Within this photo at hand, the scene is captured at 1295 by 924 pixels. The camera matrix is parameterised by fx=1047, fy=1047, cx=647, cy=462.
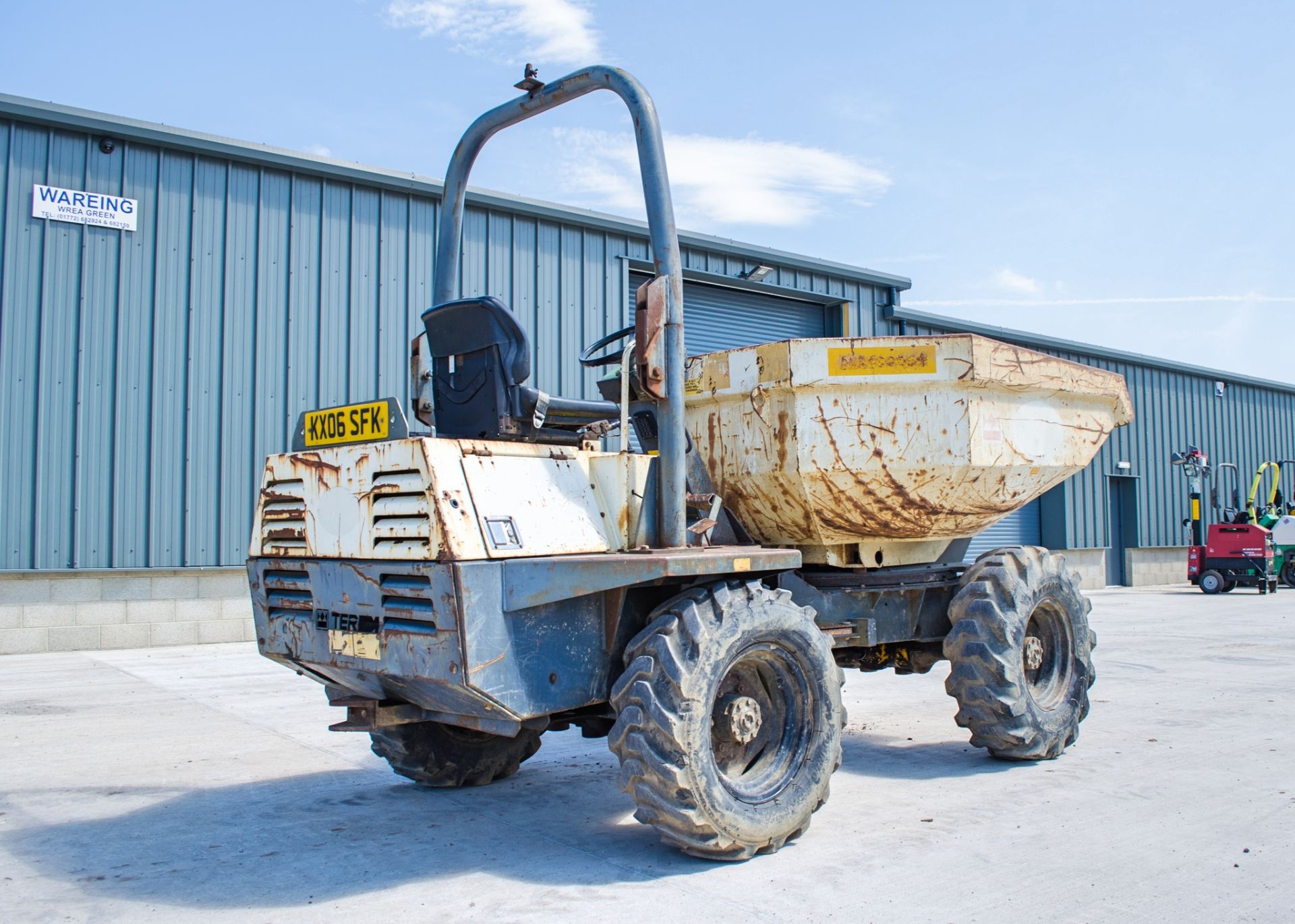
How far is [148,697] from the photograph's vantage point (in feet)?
28.5

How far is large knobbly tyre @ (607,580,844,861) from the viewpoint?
13.2ft

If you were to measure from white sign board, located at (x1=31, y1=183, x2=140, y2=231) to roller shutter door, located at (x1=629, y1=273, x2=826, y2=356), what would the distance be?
7.28 metres

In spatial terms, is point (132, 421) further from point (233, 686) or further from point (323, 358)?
point (233, 686)

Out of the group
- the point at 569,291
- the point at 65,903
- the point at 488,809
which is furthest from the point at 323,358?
the point at 65,903

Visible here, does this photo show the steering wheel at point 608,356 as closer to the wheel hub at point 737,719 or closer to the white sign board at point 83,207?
the wheel hub at point 737,719

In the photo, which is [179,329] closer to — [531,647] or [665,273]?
[665,273]

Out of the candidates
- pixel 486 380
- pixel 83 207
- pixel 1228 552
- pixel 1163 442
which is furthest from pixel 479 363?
pixel 1163 442

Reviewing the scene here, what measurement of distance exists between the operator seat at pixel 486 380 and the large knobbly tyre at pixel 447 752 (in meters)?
1.67

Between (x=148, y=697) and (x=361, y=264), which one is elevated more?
(x=361, y=264)

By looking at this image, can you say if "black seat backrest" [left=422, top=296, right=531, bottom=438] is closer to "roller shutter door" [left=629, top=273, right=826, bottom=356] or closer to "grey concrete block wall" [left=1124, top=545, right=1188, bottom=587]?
"roller shutter door" [left=629, top=273, right=826, bottom=356]

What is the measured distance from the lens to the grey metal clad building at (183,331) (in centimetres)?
1145

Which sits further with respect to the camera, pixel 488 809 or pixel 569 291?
pixel 569 291

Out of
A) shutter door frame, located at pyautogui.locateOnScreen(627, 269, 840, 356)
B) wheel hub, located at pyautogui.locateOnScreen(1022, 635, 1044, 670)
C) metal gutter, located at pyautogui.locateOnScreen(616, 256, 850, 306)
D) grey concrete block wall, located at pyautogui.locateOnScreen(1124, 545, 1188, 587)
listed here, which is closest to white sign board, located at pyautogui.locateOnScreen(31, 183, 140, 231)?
metal gutter, located at pyautogui.locateOnScreen(616, 256, 850, 306)

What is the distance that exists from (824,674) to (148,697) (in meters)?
6.43
